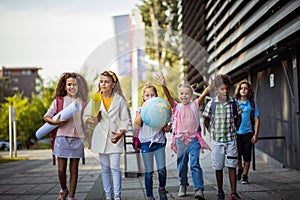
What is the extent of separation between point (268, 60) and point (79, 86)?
5700 millimetres

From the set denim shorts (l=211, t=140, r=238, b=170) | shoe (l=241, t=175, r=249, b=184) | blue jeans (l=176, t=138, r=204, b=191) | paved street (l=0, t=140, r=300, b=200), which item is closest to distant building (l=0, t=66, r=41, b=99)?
paved street (l=0, t=140, r=300, b=200)

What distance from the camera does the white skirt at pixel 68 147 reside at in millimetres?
5770

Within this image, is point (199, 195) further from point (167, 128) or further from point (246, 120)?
point (246, 120)

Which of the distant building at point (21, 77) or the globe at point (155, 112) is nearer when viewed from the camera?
the globe at point (155, 112)

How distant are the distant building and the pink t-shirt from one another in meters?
91.4

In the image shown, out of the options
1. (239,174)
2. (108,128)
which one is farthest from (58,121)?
(239,174)

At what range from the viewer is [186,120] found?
5891 mm

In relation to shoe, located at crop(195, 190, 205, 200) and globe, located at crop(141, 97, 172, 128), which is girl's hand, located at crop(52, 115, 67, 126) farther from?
shoe, located at crop(195, 190, 205, 200)

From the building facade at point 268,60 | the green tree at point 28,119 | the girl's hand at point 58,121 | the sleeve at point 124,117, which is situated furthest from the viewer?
the green tree at point 28,119

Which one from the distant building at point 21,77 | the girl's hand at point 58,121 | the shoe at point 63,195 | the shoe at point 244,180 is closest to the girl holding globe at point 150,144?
the girl's hand at point 58,121

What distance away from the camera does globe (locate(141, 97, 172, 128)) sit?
529 cm

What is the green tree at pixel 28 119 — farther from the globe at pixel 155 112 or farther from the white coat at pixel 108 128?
the globe at pixel 155 112

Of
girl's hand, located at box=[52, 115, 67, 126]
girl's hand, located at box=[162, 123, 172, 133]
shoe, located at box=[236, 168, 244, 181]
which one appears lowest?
shoe, located at box=[236, 168, 244, 181]

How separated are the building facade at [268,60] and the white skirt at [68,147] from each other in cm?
166
